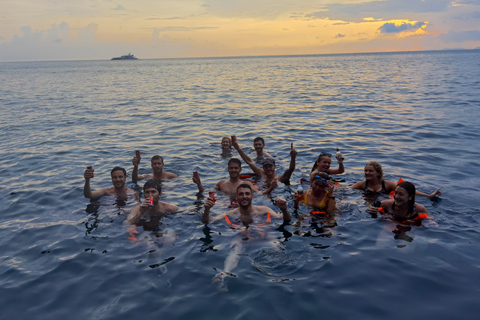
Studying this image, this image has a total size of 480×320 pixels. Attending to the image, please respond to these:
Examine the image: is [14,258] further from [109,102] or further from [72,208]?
[109,102]

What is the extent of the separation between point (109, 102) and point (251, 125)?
18.4 meters

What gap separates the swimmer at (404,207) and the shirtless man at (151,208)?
5455mm

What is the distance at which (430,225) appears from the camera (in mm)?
8539

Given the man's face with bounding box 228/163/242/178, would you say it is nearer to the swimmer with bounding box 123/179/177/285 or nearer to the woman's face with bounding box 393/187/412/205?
the swimmer with bounding box 123/179/177/285

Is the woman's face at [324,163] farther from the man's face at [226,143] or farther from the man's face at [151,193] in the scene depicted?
the man's face at [226,143]

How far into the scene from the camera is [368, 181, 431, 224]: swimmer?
8391 millimetres

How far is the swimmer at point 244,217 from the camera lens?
7.37 metres

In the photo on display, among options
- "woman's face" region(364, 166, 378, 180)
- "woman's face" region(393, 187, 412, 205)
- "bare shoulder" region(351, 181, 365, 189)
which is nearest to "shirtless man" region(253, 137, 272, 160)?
"bare shoulder" region(351, 181, 365, 189)

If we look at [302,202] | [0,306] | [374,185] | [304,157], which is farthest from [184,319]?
[304,157]

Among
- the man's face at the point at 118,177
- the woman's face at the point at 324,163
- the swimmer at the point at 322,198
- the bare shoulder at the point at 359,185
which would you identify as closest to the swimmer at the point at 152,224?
the man's face at the point at 118,177

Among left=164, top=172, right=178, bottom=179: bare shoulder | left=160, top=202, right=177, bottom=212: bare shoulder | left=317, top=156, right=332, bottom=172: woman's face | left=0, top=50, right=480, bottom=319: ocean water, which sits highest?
left=317, top=156, right=332, bottom=172: woman's face

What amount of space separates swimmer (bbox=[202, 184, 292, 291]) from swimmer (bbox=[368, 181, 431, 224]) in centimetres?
253

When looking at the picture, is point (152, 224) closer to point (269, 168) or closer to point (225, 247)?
point (225, 247)

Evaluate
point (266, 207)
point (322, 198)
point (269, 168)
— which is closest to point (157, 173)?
point (269, 168)
